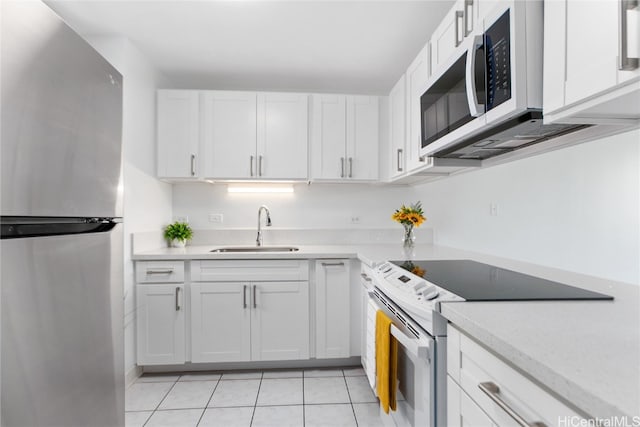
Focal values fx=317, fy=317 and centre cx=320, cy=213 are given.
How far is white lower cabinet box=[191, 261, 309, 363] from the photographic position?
231 centimetres

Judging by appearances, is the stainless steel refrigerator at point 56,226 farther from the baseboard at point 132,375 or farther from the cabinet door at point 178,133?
the cabinet door at point 178,133

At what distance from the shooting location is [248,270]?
2.35 m

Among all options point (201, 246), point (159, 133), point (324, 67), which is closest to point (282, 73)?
point (324, 67)

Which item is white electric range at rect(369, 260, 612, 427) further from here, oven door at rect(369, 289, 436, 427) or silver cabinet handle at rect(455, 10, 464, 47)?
silver cabinet handle at rect(455, 10, 464, 47)

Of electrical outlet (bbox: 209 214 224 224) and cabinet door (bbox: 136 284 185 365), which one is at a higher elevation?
electrical outlet (bbox: 209 214 224 224)

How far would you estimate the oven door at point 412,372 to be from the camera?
1.04 meters

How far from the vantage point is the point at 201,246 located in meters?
2.84

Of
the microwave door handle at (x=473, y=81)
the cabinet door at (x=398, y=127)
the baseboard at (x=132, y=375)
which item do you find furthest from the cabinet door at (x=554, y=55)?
the baseboard at (x=132, y=375)

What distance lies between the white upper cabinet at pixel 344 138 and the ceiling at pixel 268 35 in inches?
10.6

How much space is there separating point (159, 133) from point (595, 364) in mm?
2858

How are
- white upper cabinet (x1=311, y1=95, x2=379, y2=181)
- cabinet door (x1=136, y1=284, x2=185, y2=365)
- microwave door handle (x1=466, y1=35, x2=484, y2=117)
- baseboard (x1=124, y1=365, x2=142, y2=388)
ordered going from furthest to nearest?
white upper cabinet (x1=311, y1=95, x2=379, y2=181), cabinet door (x1=136, y1=284, x2=185, y2=365), baseboard (x1=124, y1=365, x2=142, y2=388), microwave door handle (x1=466, y1=35, x2=484, y2=117)

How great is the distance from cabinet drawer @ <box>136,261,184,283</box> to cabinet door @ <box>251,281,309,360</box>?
548 millimetres

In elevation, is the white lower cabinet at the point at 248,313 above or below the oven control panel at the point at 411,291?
below

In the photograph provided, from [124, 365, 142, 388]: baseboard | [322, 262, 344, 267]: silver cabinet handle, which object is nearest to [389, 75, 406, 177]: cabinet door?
[322, 262, 344, 267]: silver cabinet handle
